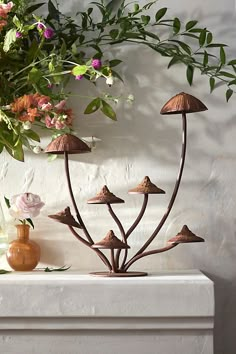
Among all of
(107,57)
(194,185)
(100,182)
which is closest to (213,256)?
(194,185)

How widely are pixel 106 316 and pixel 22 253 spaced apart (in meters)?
0.33

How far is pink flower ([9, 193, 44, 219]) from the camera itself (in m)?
1.63

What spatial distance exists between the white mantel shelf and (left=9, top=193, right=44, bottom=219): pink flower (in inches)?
9.6

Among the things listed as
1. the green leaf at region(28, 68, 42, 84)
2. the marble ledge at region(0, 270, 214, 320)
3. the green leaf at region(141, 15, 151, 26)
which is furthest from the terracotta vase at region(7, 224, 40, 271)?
the green leaf at region(141, 15, 151, 26)

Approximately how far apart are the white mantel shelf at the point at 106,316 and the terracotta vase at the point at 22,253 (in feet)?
0.70

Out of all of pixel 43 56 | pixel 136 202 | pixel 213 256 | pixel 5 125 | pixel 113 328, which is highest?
pixel 43 56

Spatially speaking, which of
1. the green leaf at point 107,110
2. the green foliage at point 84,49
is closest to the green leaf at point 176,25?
the green foliage at point 84,49

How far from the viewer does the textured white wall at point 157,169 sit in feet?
5.61

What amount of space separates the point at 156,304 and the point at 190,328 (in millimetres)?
82

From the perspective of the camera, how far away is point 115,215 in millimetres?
1621

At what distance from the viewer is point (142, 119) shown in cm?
175

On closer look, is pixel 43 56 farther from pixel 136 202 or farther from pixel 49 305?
pixel 49 305

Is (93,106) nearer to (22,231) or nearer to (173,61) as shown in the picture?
(173,61)

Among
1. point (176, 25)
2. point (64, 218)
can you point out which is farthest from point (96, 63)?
point (64, 218)
